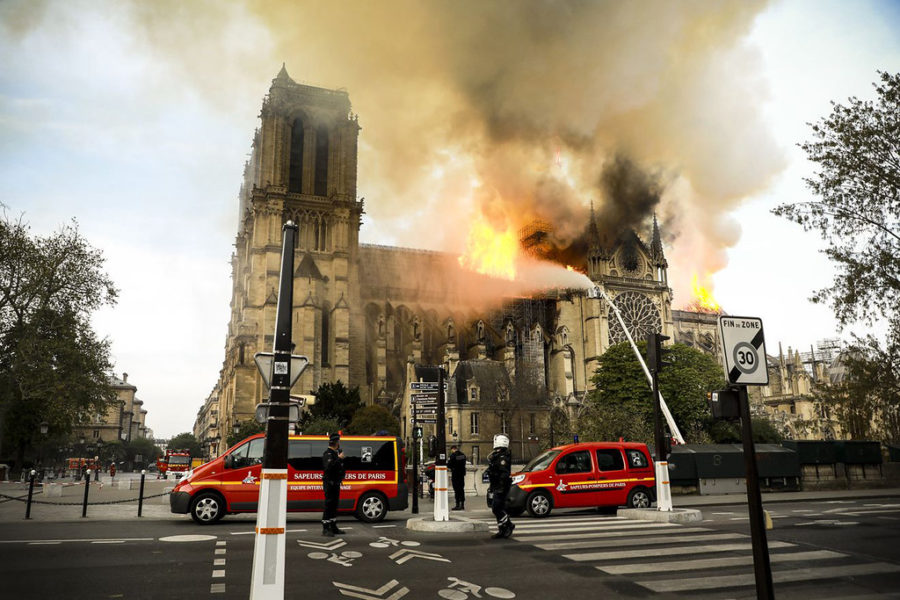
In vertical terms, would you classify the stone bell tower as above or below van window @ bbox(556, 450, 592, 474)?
above

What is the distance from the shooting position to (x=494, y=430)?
55.5 meters

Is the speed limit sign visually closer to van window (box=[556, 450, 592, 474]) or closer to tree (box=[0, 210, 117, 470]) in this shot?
van window (box=[556, 450, 592, 474])

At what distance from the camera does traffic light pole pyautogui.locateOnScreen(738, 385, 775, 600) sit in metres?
5.20

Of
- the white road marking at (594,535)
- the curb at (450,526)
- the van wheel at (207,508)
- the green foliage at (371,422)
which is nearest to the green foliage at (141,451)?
the green foliage at (371,422)

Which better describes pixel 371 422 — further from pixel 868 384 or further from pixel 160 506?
pixel 868 384

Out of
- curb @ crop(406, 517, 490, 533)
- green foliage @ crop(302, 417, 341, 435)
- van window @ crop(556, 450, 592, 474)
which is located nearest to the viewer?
curb @ crop(406, 517, 490, 533)

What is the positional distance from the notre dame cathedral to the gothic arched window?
11 centimetres

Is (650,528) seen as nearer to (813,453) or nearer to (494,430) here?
(813,453)

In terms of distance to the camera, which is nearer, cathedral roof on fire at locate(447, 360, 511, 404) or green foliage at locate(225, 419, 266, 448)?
green foliage at locate(225, 419, 266, 448)

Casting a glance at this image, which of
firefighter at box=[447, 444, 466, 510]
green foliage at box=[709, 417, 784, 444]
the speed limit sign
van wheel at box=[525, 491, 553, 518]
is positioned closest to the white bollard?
van wheel at box=[525, 491, 553, 518]

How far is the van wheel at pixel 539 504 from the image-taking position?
14.9 meters

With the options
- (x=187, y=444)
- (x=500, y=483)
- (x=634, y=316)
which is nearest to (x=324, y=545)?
(x=500, y=483)

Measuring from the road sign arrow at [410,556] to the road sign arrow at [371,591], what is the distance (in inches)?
57.8

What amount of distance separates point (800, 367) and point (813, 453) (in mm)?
63980
